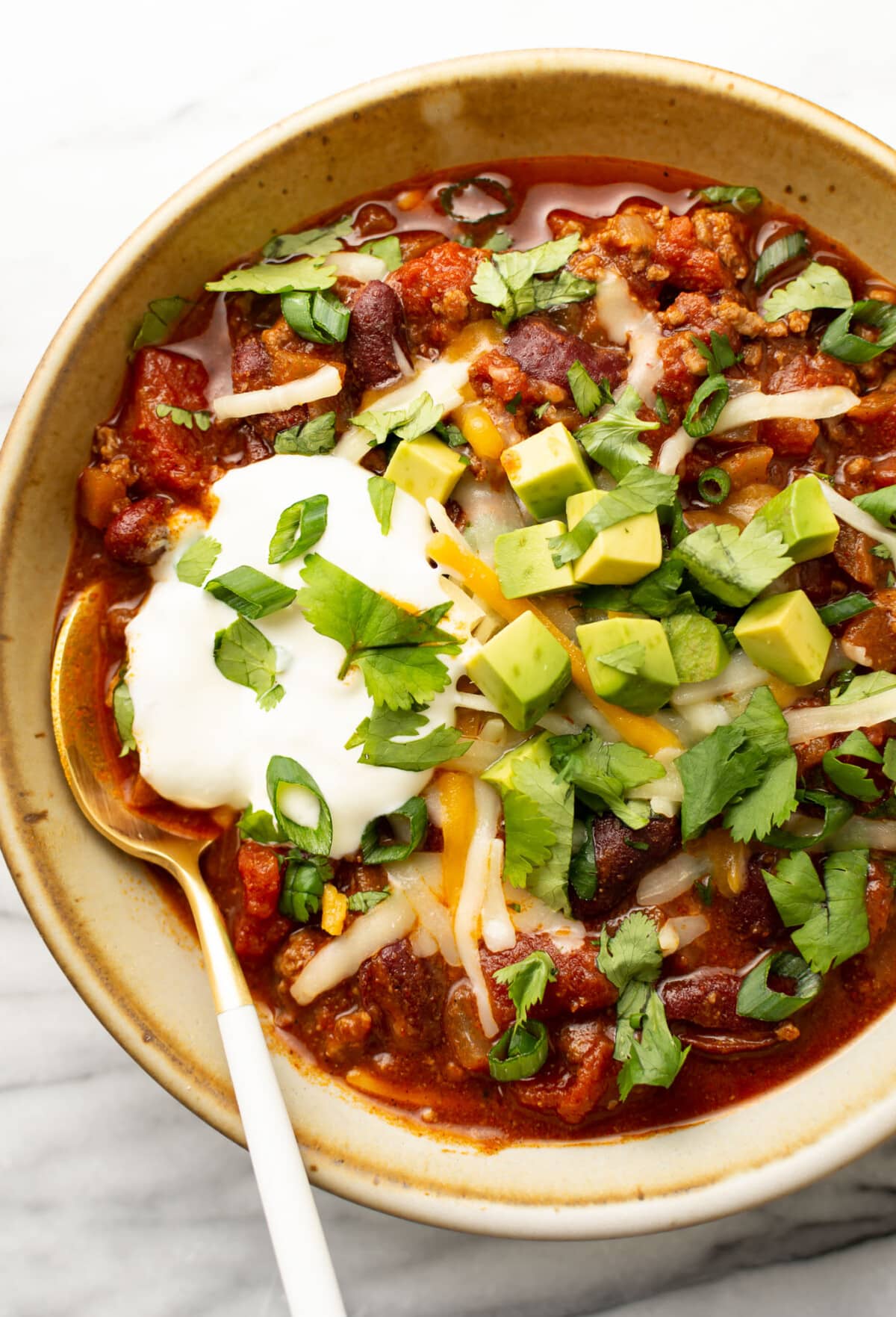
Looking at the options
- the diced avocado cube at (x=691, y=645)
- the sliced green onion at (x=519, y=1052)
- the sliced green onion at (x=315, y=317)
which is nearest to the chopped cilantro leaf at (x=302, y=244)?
the sliced green onion at (x=315, y=317)

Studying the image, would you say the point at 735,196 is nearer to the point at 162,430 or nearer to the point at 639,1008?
the point at 162,430

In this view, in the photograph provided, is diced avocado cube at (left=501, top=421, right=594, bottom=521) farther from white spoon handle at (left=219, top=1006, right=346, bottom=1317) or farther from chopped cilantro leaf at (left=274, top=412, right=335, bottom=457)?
white spoon handle at (left=219, top=1006, right=346, bottom=1317)

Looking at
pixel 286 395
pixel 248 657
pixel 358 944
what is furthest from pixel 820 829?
pixel 286 395

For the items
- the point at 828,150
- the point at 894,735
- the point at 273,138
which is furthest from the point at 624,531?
the point at 273,138

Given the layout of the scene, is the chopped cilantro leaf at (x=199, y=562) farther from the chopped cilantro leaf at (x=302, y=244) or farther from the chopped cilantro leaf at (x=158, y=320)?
the chopped cilantro leaf at (x=302, y=244)

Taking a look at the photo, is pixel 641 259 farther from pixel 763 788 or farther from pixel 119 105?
pixel 119 105

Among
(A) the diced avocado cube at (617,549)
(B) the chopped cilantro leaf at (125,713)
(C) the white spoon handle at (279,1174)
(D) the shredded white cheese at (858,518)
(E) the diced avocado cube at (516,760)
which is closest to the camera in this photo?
(C) the white spoon handle at (279,1174)

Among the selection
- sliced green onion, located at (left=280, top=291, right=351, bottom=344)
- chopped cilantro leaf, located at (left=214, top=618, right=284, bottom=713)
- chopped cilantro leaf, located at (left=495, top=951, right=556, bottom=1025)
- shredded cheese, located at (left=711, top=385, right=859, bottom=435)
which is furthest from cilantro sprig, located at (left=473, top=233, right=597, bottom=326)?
chopped cilantro leaf, located at (left=495, top=951, right=556, bottom=1025)
